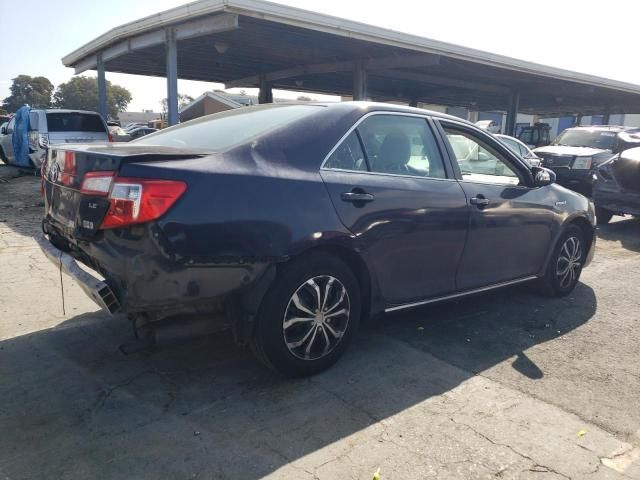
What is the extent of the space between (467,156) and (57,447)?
11.8 ft

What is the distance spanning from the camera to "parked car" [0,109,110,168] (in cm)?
1190

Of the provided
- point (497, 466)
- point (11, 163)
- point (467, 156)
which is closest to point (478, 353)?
point (497, 466)

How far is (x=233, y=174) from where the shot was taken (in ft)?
Answer: 9.09

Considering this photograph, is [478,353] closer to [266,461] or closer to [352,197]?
[352,197]

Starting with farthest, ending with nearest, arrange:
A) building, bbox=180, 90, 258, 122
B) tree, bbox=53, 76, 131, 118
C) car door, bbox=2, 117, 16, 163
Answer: tree, bbox=53, 76, 131, 118 → building, bbox=180, 90, 258, 122 → car door, bbox=2, 117, 16, 163

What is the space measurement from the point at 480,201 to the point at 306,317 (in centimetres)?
172

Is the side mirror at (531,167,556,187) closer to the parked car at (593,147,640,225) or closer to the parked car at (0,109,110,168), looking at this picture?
the parked car at (593,147,640,225)

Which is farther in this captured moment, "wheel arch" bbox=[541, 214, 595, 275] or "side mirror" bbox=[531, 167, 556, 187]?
"wheel arch" bbox=[541, 214, 595, 275]

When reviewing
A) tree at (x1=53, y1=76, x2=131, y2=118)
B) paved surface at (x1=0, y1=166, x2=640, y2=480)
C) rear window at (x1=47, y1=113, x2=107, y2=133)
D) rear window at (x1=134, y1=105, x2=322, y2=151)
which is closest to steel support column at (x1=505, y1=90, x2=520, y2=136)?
rear window at (x1=47, y1=113, x2=107, y2=133)

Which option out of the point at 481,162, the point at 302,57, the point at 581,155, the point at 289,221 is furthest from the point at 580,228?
the point at 302,57

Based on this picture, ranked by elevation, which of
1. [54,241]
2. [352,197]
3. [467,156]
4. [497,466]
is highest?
[467,156]

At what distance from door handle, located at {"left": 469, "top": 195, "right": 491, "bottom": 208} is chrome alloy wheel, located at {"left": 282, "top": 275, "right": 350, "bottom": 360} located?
1.33 metres

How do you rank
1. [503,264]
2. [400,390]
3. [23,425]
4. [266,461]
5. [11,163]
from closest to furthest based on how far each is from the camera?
[266,461] → [23,425] → [400,390] → [503,264] → [11,163]

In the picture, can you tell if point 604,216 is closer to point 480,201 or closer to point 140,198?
point 480,201
